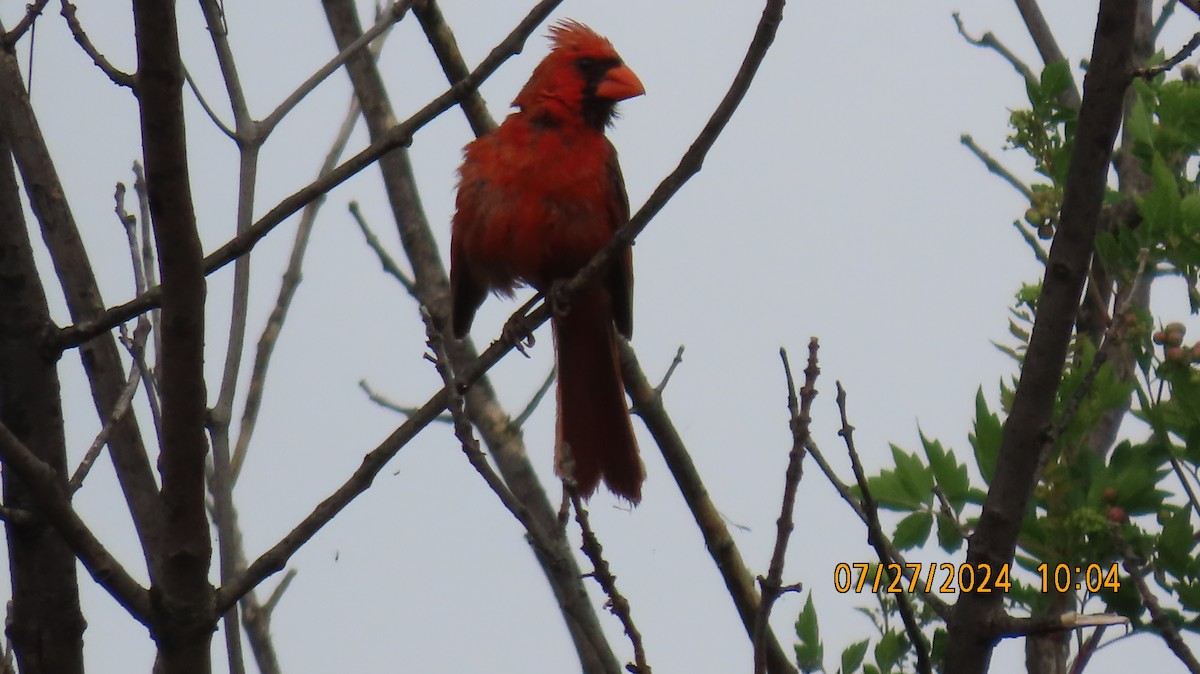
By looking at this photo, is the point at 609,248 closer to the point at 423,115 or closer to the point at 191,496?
the point at 423,115

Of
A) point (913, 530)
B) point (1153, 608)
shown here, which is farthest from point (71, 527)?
point (1153, 608)

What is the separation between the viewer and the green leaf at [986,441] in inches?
109

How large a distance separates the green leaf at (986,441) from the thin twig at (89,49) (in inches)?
66.3

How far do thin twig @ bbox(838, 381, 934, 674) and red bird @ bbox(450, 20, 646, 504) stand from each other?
1321mm

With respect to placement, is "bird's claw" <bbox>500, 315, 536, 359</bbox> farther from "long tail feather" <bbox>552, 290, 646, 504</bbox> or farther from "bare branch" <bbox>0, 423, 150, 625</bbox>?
"bare branch" <bbox>0, 423, 150, 625</bbox>

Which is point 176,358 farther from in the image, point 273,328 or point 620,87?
point 620,87

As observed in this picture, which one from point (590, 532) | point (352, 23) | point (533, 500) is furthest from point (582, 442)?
point (590, 532)

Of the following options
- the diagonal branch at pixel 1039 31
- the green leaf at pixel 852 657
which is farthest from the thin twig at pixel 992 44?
the green leaf at pixel 852 657

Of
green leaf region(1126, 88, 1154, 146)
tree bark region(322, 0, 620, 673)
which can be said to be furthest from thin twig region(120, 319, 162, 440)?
green leaf region(1126, 88, 1154, 146)

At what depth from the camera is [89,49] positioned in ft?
8.27

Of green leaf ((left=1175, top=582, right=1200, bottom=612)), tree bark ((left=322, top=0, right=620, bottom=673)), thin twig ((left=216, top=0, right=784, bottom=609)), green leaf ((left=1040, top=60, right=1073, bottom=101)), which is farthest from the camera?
tree bark ((left=322, top=0, right=620, bottom=673))

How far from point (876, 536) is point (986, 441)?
67 centimetres

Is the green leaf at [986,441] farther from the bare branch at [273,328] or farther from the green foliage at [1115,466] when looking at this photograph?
the bare branch at [273,328]
